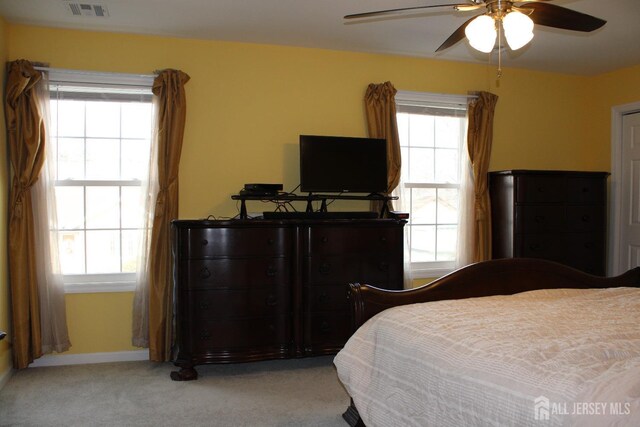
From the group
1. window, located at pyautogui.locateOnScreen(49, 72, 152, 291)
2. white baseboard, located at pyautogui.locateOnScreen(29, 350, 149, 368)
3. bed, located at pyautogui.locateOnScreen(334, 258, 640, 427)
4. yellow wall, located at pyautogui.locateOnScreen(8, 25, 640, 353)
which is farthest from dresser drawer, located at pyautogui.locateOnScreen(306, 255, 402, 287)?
white baseboard, located at pyautogui.locateOnScreen(29, 350, 149, 368)

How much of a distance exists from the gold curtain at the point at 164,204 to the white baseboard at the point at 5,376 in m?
0.89

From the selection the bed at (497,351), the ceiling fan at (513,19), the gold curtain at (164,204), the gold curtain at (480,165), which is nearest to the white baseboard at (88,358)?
the gold curtain at (164,204)

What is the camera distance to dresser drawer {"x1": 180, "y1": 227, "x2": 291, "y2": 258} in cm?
340

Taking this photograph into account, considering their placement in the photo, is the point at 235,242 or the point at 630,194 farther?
the point at 630,194

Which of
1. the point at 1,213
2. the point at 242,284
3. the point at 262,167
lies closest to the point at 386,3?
the point at 262,167

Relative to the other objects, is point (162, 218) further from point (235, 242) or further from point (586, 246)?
point (586, 246)

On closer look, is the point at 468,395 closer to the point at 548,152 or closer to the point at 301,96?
the point at 301,96

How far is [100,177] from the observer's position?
3.89m

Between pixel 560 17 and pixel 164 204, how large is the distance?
2.75 meters

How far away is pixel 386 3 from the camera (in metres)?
3.27

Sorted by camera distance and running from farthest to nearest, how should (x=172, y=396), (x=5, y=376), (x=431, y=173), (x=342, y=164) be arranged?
(x=431, y=173)
(x=342, y=164)
(x=5, y=376)
(x=172, y=396)

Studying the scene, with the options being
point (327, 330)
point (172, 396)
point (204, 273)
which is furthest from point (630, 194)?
point (172, 396)

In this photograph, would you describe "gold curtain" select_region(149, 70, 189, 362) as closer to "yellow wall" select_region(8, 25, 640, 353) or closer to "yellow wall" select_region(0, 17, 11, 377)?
"yellow wall" select_region(8, 25, 640, 353)

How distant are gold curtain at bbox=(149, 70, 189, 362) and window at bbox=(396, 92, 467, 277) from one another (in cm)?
184
